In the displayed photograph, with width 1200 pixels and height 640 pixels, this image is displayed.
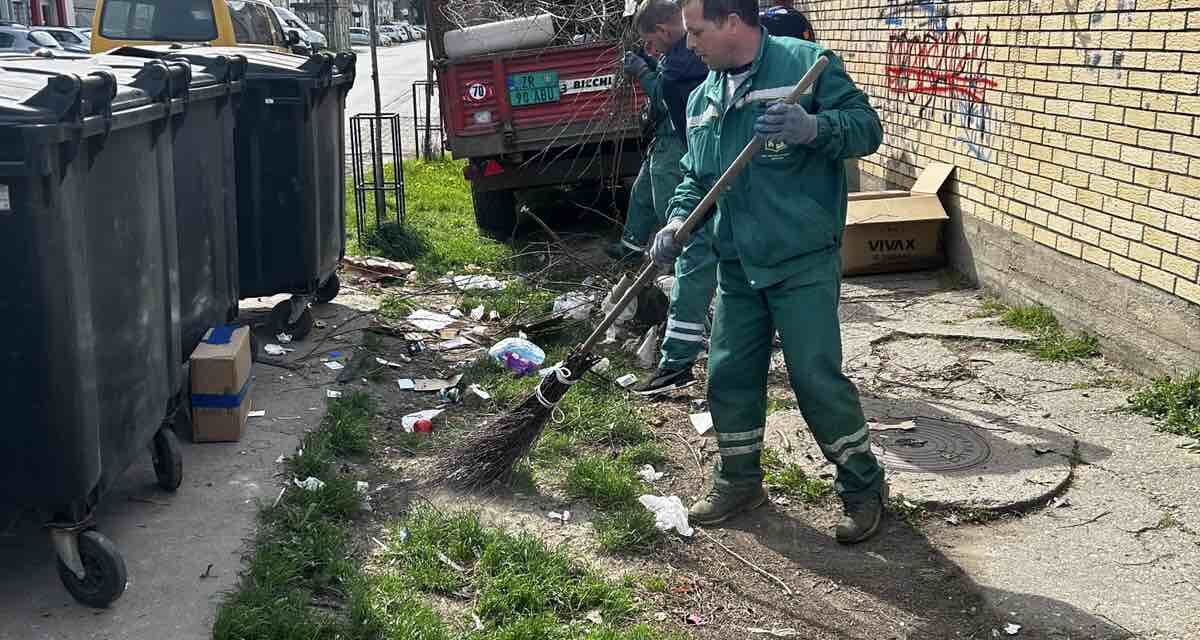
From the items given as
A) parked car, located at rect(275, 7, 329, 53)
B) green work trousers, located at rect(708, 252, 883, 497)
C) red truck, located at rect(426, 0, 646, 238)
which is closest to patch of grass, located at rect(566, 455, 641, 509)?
green work trousers, located at rect(708, 252, 883, 497)

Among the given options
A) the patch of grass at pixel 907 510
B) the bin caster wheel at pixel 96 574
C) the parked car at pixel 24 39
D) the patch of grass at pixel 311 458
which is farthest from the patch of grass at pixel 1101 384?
the parked car at pixel 24 39

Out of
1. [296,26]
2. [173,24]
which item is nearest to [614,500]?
[173,24]

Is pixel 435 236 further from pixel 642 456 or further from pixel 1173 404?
pixel 1173 404

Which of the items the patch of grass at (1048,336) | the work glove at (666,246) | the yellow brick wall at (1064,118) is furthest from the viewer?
the patch of grass at (1048,336)

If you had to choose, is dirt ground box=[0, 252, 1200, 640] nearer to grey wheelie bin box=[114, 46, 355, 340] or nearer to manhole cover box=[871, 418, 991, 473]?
manhole cover box=[871, 418, 991, 473]

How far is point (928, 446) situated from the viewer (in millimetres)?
4723

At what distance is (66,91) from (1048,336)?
4901mm

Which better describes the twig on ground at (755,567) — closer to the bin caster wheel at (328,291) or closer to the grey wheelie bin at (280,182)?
the grey wheelie bin at (280,182)

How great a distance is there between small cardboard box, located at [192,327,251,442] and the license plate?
4.03 metres

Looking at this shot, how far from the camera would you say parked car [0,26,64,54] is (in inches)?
848

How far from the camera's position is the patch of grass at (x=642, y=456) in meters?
4.78

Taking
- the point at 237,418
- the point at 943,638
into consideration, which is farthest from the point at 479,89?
the point at 943,638

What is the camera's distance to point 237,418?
4.89 m

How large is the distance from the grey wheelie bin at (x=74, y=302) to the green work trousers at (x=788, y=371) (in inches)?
79.0
